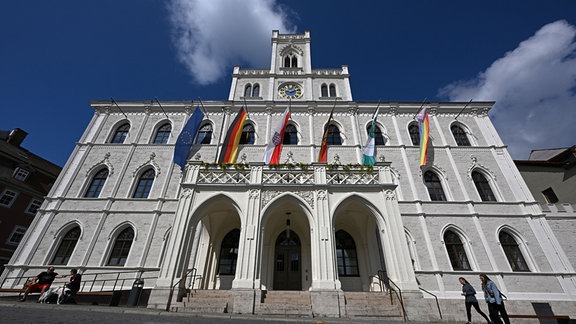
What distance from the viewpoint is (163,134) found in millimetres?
18016

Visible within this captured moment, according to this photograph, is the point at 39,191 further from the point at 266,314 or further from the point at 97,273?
the point at 266,314

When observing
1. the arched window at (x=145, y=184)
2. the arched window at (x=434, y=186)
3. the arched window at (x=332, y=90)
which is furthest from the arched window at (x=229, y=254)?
the arched window at (x=332, y=90)

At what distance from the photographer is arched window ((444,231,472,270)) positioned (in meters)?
12.7

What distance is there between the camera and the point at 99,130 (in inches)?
Answer: 696

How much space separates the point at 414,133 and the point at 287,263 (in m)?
13.8

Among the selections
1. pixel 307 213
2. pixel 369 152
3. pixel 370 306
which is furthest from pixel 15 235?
pixel 369 152

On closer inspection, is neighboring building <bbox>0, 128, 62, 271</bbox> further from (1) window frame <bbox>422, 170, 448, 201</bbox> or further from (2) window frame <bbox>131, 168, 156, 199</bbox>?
(1) window frame <bbox>422, 170, 448, 201</bbox>

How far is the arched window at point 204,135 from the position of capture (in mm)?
17594

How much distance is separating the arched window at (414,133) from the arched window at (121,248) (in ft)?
66.9

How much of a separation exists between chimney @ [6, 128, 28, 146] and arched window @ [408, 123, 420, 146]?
1547 inches

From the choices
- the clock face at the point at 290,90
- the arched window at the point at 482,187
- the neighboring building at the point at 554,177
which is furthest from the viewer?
the clock face at the point at 290,90

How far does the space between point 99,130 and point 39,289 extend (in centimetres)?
1205

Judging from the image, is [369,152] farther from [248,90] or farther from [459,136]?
[248,90]

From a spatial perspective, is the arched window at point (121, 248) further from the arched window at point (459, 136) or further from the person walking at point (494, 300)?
the arched window at point (459, 136)
